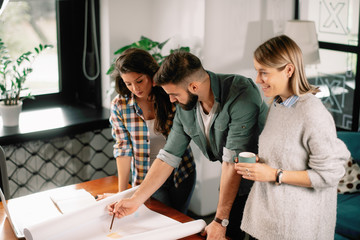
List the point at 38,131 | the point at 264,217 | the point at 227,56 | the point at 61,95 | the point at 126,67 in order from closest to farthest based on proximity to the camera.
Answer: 1. the point at 264,217
2. the point at 126,67
3. the point at 38,131
4. the point at 227,56
5. the point at 61,95

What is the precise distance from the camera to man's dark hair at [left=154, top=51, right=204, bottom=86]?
182cm

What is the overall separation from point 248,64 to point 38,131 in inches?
62.8

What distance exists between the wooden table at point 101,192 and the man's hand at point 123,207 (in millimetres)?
119

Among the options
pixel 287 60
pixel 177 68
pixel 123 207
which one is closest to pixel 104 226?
pixel 123 207

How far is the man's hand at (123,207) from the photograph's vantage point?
6.31 feet

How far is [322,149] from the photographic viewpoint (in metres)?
1.51

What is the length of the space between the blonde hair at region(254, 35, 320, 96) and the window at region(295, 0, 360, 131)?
193cm

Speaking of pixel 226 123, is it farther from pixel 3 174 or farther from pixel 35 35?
pixel 35 35

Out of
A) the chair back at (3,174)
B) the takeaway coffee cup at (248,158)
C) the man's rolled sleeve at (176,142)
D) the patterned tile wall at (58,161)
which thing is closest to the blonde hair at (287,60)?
the takeaway coffee cup at (248,158)

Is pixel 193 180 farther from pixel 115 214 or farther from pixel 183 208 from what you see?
pixel 115 214

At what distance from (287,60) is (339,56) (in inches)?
81.5

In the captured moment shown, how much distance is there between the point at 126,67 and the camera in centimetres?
209

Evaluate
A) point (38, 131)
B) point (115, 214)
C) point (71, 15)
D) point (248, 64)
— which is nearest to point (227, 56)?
point (248, 64)

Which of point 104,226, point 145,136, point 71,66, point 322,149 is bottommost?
point 104,226
